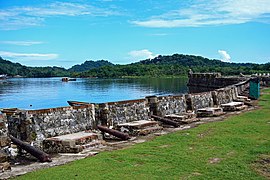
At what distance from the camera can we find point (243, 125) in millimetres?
Answer: 12164

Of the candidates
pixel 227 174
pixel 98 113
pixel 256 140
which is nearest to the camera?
pixel 227 174

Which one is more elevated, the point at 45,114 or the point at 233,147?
the point at 45,114

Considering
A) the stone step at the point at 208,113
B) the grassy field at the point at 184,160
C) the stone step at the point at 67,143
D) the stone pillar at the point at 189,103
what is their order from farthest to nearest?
the stone pillar at the point at 189,103
the stone step at the point at 208,113
the stone step at the point at 67,143
the grassy field at the point at 184,160

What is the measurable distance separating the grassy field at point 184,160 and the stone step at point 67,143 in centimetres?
85

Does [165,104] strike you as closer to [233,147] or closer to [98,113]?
[98,113]

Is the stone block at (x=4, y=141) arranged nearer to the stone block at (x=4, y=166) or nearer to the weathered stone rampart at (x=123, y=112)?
the stone block at (x=4, y=166)

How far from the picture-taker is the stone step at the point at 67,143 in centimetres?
902

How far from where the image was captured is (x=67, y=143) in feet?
29.7

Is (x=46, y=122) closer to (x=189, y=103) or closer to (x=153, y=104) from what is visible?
(x=153, y=104)

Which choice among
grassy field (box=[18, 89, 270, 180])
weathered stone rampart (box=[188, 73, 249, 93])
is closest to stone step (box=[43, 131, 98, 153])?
grassy field (box=[18, 89, 270, 180])

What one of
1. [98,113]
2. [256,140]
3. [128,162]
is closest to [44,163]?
[128,162]

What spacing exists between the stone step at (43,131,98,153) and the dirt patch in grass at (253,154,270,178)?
4.35 meters

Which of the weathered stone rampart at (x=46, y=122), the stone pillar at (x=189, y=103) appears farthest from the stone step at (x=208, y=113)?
the weathered stone rampart at (x=46, y=122)

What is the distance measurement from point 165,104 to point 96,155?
667 cm
